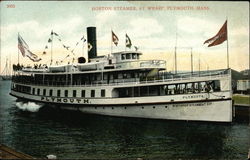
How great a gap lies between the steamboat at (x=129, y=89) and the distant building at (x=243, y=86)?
455 mm

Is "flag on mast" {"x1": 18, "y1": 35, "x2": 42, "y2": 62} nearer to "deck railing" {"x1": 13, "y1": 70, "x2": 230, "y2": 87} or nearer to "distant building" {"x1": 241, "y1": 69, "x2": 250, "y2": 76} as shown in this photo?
"deck railing" {"x1": 13, "y1": 70, "x2": 230, "y2": 87}

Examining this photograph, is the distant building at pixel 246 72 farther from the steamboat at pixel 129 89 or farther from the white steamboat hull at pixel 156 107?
the white steamboat hull at pixel 156 107

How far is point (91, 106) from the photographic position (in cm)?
1098

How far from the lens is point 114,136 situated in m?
8.32

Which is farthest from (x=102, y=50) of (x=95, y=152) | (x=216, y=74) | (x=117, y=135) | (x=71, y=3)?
(x=216, y=74)

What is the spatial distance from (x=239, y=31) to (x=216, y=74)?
2.07 metres

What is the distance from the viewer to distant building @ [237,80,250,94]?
8211 mm

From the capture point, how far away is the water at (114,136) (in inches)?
278

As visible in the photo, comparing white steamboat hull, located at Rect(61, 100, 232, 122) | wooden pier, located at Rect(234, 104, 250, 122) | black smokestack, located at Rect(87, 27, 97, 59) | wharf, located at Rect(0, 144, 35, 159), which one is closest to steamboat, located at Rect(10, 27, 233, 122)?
white steamboat hull, located at Rect(61, 100, 232, 122)

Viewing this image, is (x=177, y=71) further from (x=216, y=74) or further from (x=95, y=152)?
(x=95, y=152)

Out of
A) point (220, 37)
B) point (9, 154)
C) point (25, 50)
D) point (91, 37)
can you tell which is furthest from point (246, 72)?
point (9, 154)

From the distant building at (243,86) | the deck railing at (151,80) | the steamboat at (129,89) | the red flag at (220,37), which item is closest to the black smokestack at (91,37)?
the steamboat at (129,89)

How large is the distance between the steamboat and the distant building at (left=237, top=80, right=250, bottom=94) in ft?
1.49

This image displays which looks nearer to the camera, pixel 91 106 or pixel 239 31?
pixel 239 31
